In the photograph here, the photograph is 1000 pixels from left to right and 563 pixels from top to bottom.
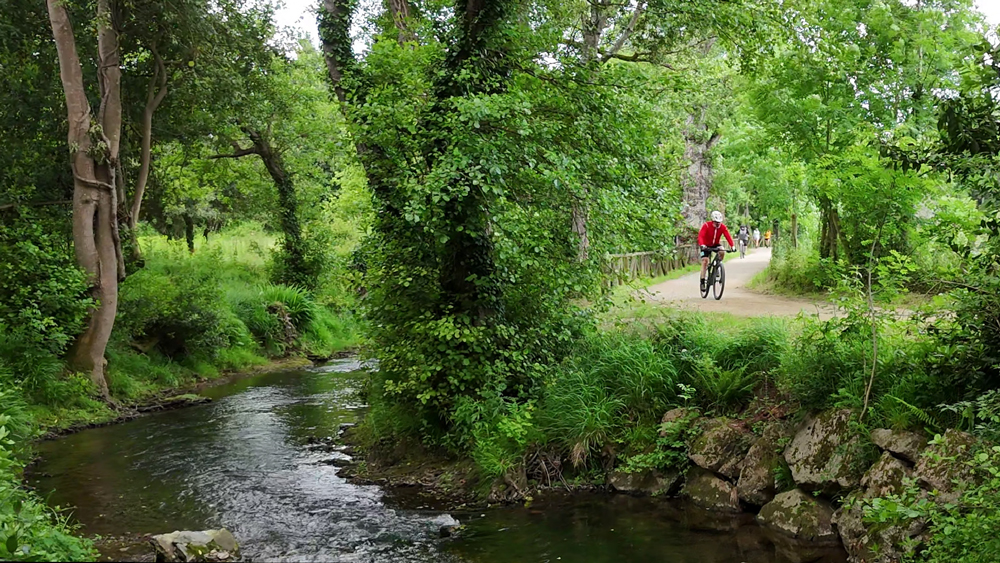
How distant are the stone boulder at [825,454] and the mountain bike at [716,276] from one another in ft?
22.9

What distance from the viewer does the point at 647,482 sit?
8953 millimetres

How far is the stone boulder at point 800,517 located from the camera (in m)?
7.31

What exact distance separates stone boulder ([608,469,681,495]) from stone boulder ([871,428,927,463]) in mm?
2332

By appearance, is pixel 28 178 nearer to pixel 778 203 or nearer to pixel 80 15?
pixel 80 15

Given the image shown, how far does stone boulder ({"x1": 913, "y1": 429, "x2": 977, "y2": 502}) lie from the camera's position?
20.4 feet

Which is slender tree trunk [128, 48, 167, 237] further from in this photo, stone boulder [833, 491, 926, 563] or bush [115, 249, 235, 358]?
stone boulder [833, 491, 926, 563]

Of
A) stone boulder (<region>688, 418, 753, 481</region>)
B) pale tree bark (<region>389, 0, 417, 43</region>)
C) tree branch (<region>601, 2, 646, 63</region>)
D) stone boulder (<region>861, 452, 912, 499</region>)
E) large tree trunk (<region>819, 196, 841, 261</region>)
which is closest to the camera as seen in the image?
stone boulder (<region>861, 452, 912, 499</region>)

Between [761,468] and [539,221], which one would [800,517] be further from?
[539,221]

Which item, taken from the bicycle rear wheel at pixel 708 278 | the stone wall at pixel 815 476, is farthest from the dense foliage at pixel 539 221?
the bicycle rear wheel at pixel 708 278

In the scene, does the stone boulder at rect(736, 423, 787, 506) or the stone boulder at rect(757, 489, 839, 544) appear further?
the stone boulder at rect(736, 423, 787, 506)

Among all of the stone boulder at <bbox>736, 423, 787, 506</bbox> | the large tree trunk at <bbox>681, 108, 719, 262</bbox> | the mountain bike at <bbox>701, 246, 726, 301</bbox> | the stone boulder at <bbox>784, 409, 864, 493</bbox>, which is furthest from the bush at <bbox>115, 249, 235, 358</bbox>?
the large tree trunk at <bbox>681, 108, 719, 262</bbox>

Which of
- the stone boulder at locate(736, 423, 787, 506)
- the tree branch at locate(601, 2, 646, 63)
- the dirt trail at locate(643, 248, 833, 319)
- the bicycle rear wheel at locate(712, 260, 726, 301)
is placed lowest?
the stone boulder at locate(736, 423, 787, 506)

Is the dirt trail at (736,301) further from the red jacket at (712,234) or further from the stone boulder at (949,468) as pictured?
the stone boulder at (949,468)

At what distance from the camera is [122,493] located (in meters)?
9.20
